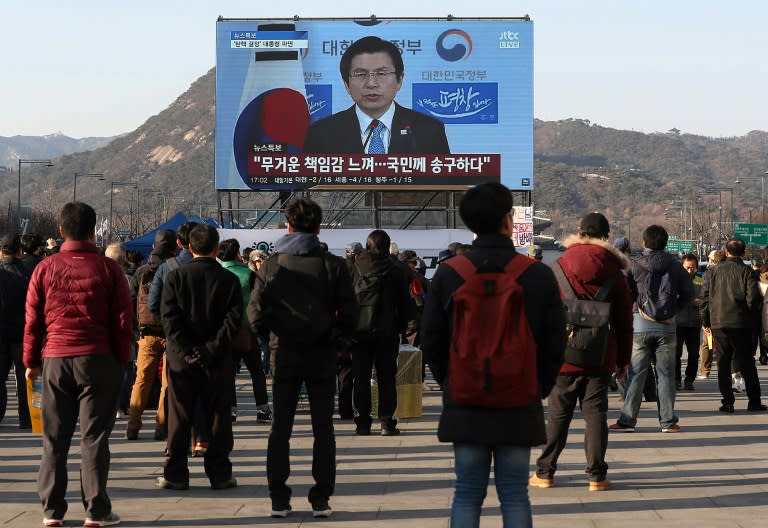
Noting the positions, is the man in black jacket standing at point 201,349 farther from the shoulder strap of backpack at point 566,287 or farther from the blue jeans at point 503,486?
the blue jeans at point 503,486

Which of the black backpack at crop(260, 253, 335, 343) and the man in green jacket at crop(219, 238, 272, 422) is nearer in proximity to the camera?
the black backpack at crop(260, 253, 335, 343)

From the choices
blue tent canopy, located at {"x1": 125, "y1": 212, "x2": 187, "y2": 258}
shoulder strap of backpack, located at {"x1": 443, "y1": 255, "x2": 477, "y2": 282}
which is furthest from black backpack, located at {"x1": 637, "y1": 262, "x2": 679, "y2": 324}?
blue tent canopy, located at {"x1": 125, "y1": 212, "x2": 187, "y2": 258}

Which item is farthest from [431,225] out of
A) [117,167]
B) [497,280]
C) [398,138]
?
[117,167]

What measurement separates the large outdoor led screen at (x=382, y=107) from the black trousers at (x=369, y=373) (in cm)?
2264

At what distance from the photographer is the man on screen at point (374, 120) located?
34844mm

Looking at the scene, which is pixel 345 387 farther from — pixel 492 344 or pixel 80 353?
pixel 492 344

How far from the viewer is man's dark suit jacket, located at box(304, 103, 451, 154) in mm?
34844

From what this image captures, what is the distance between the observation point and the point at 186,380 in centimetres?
891

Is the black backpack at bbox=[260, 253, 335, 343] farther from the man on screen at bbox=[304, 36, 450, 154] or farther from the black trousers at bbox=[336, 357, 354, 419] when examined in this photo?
the man on screen at bbox=[304, 36, 450, 154]

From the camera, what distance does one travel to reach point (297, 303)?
7957mm

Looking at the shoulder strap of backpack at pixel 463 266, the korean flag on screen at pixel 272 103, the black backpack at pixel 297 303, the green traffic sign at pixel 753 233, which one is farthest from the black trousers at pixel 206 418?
the green traffic sign at pixel 753 233

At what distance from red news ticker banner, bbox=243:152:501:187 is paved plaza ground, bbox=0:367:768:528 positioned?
72.6 feet

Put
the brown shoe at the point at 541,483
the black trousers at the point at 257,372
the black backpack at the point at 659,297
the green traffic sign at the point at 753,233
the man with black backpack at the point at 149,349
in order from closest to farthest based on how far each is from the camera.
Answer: the brown shoe at the point at 541,483, the man with black backpack at the point at 149,349, the black backpack at the point at 659,297, the black trousers at the point at 257,372, the green traffic sign at the point at 753,233

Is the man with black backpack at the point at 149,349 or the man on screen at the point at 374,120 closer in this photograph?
the man with black backpack at the point at 149,349
